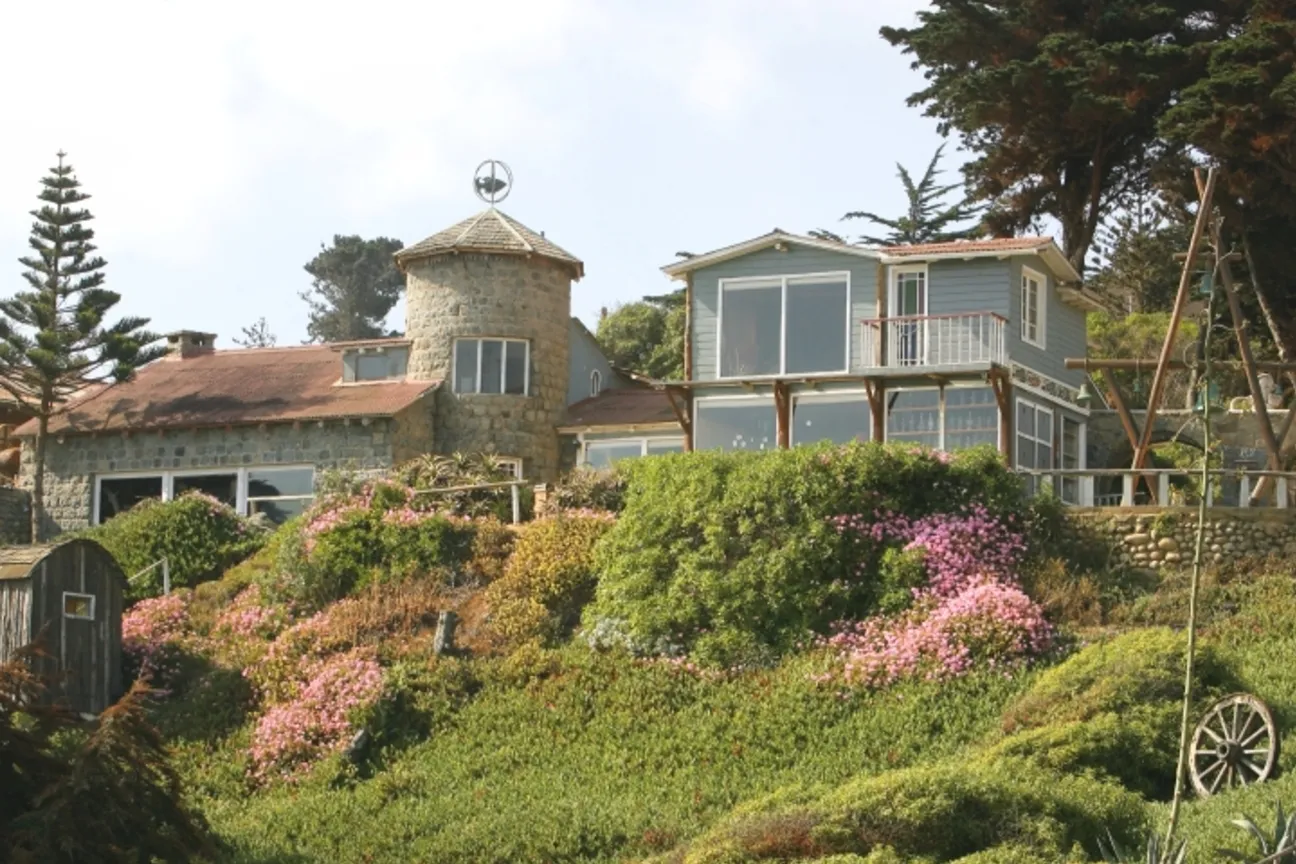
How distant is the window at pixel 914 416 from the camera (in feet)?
108

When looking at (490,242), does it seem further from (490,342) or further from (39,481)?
(39,481)

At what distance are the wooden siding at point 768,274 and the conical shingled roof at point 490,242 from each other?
395 cm

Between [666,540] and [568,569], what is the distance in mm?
1573

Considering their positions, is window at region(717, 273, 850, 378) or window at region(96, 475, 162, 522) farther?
window at region(96, 475, 162, 522)

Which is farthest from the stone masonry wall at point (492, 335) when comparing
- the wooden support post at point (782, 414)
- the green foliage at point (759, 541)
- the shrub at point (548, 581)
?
the green foliage at point (759, 541)

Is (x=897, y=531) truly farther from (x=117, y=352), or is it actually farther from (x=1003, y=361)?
(x=117, y=352)

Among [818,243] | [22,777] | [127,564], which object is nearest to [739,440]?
[818,243]

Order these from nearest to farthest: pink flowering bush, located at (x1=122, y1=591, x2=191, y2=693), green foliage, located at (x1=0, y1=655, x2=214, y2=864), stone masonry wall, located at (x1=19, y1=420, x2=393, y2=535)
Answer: green foliage, located at (x1=0, y1=655, x2=214, y2=864) → pink flowering bush, located at (x1=122, y1=591, x2=191, y2=693) → stone masonry wall, located at (x1=19, y1=420, x2=393, y2=535)

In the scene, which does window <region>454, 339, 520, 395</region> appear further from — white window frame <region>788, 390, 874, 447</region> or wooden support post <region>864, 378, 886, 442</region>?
wooden support post <region>864, 378, 886, 442</region>

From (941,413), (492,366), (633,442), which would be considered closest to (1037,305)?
(941,413)

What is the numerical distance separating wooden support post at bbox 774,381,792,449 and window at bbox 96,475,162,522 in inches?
450

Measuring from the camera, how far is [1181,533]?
2912cm

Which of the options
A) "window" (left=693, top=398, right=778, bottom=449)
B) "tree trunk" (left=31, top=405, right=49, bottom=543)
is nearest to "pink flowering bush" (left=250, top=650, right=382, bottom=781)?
"window" (left=693, top=398, right=778, bottom=449)

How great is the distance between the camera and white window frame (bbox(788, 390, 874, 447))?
110 feet
